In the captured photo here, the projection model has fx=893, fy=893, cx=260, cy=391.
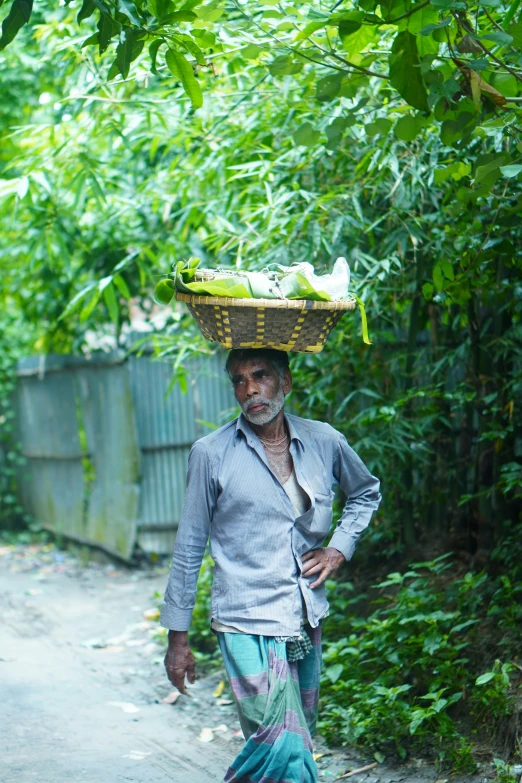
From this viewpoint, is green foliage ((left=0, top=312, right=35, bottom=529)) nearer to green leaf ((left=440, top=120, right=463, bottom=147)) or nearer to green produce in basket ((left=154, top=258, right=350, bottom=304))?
green produce in basket ((left=154, top=258, right=350, bottom=304))

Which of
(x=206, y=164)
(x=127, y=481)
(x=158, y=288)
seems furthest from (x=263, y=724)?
(x=127, y=481)

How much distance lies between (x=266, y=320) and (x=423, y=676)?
2189mm

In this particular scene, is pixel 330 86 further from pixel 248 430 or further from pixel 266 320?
pixel 248 430

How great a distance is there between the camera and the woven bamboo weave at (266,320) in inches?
125

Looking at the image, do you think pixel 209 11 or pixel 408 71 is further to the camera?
pixel 209 11

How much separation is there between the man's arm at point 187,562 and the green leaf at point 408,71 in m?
1.51

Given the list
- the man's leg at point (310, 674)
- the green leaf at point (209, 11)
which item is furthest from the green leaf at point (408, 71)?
the man's leg at point (310, 674)

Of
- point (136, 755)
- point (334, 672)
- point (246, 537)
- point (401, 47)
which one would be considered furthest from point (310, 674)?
point (401, 47)

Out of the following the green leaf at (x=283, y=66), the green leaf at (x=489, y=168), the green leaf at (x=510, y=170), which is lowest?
the green leaf at (x=510, y=170)

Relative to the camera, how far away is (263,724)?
3.12 metres

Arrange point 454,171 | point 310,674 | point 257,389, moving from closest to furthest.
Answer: point 257,389 → point 310,674 → point 454,171

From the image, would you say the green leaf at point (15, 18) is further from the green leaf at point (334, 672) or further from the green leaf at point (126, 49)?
the green leaf at point (334, 672)

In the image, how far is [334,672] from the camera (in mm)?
4699

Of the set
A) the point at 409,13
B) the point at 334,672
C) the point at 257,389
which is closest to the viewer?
the point at 409,13
